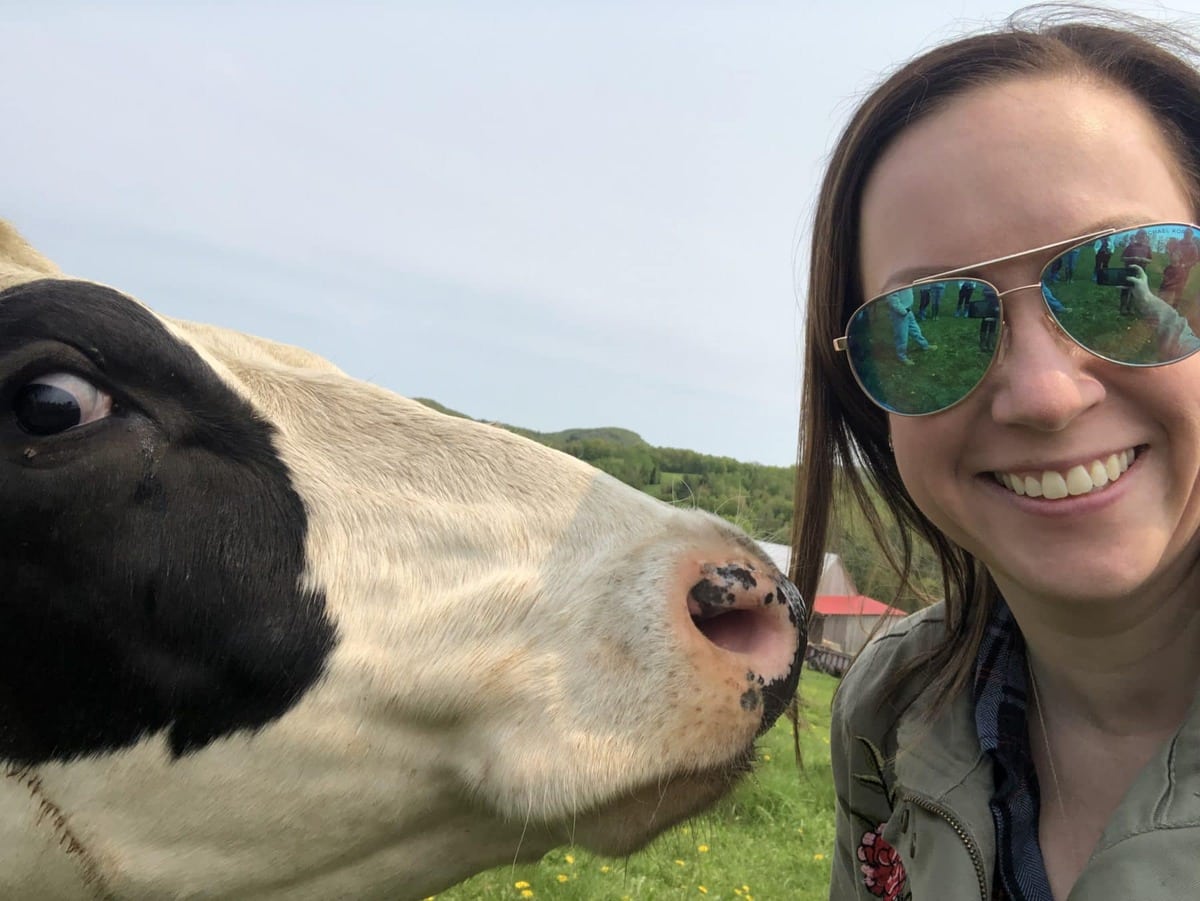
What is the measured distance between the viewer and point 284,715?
5.45 ft

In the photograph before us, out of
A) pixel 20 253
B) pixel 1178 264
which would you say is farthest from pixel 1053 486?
pixel 20 253

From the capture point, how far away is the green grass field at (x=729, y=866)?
14.8 feet

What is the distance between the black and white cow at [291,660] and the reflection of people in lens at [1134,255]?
78 cm

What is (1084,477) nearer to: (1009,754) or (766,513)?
(1009,754)

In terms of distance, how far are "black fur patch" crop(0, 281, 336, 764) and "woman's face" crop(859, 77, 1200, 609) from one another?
1.26 meters

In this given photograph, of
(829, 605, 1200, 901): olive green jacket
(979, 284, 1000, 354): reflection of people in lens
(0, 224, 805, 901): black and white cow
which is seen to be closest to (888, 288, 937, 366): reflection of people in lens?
(979, 284, 1000, 354): reflection of people in lens

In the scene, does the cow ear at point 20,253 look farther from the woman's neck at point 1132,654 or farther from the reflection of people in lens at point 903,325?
the woman's neck at point 1132,654

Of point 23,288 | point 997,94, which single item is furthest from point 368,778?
point 997,94

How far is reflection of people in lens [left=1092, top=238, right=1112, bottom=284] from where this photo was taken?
147 centimetres

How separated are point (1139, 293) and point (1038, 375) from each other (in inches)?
8.1

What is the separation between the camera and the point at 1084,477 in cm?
149

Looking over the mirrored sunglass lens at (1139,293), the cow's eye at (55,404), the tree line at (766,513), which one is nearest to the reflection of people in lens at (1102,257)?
the mirrored sunglass lens at (1139,293)

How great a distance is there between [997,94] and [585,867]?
4.48 meters

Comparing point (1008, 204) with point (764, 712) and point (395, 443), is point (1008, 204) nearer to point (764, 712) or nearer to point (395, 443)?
point (764, 712)
